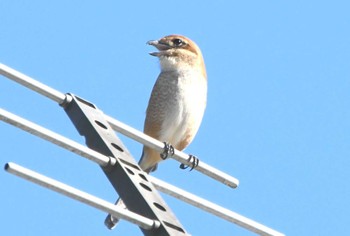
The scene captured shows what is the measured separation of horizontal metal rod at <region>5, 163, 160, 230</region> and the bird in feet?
18.3

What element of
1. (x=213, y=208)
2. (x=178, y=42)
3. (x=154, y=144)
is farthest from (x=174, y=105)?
(x=213, y=208)

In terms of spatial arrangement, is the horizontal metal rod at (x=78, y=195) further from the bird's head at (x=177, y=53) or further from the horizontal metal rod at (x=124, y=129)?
the bird's head at (x=177, y=53)

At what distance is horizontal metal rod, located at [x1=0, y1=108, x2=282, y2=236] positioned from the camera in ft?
10.8

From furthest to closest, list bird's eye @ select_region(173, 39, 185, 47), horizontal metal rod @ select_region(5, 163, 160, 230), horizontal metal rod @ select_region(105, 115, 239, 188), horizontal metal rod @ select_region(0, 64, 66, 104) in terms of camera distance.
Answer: bird's eye @ select_region(173, 39, 185, 47) < horizontal metal rod @ select_region(105, 115, 239, 188) < horizontal metal rod @ select_region(0, 64, 66, 104) < horizontal metal rod @ select_region(5, 163, 160, 230)

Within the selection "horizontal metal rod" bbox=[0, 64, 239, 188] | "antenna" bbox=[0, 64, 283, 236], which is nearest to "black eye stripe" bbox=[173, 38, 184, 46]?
"horizontal metal rod" bbox=[0, 64, 239, 188]

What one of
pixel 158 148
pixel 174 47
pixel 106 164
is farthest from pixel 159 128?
pixel 106 164

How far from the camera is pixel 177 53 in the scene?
9.77 m

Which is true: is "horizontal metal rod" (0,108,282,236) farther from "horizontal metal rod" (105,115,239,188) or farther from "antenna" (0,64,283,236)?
"horizontal metal rod" (105,115,239,188)

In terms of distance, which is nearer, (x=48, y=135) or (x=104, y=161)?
(x=48, y=135)

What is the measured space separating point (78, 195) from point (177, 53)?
272 inches

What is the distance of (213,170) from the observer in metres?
4.16

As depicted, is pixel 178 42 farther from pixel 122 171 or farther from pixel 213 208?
pixel 122 171

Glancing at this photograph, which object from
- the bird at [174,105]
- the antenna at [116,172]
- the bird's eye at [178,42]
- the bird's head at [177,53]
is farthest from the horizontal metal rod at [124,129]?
the bird's eye at [178,42]

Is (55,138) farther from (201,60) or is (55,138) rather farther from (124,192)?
(201,60)
